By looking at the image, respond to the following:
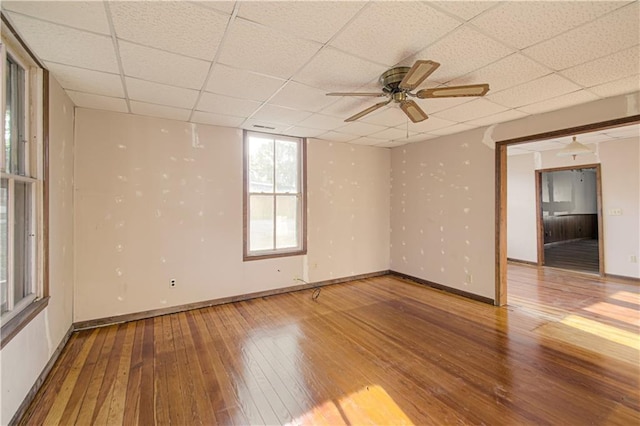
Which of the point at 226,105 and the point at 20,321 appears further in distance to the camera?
the point at 226,105

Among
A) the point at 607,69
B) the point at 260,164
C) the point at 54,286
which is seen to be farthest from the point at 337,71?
the point at 54,286

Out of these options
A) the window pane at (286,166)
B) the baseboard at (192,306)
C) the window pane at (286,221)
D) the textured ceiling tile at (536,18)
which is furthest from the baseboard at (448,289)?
the textured ceiling tile at (536,18)

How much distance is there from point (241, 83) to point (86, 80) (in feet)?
4.46

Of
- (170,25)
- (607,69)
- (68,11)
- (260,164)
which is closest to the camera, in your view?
(68,11)

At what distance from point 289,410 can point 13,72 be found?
306 cm

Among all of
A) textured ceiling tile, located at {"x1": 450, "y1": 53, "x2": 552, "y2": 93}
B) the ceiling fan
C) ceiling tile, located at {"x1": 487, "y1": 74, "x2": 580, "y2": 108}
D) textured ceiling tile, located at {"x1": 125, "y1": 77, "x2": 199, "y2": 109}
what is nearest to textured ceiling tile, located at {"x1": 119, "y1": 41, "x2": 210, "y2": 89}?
textured ceiling tile, located at {"x1": 125, "y1": 77, "x2": 199, "y2": 109}

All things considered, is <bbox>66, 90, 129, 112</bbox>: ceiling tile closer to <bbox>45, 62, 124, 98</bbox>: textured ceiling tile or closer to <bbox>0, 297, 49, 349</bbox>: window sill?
<bbox>45, 62, 124, 98</bbox>: textured ceiling tile

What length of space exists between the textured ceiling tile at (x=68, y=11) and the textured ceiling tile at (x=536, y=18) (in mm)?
2255

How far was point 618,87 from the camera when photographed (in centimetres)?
264

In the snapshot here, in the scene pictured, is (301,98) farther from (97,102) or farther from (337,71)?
(97,102)

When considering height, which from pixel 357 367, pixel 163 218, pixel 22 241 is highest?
pixel 163 218

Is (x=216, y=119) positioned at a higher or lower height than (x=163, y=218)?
higher

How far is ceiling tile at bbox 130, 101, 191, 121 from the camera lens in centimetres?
310

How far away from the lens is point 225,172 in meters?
3.99
